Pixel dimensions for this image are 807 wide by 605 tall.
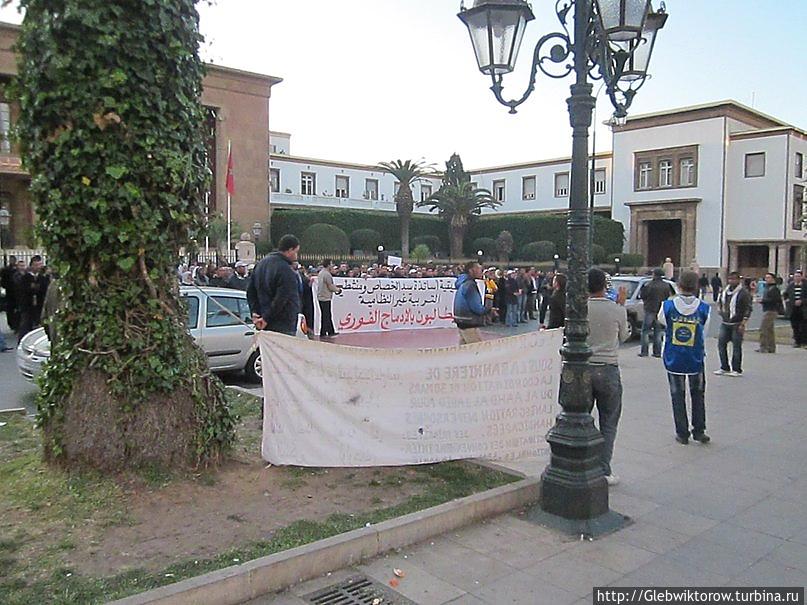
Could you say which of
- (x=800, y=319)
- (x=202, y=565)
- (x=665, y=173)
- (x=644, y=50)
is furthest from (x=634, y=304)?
(x=665, y=173)

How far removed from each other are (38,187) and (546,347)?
4291mm

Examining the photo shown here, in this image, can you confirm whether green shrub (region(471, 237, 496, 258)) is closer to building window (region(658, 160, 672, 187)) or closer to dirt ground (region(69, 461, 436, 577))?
building window (region(658, 160, 672, 187))

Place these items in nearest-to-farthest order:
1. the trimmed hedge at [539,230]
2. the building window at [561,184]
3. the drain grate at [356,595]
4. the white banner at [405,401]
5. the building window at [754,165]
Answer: the drain grate at [356,595]
the white banner at [405,401]
the building window at [754,165]
the trimmed hedge at [539,230]
the building window at [561,184]

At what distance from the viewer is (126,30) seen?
4.98m

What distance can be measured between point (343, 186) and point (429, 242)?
36.7ft

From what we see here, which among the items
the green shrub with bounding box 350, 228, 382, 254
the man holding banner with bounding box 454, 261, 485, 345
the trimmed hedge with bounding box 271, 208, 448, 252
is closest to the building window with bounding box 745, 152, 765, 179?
the trimmed hedge with bounding box 271, 208, 448, 252

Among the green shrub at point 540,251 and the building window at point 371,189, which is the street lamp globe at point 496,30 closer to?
the green shrub at point 540,251

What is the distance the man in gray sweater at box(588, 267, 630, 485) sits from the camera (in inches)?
229

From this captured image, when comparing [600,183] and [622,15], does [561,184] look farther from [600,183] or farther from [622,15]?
[622,15]

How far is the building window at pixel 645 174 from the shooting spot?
51.6m

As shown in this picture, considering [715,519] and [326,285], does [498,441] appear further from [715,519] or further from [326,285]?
[326,285]

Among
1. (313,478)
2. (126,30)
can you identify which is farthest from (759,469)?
(126,30)

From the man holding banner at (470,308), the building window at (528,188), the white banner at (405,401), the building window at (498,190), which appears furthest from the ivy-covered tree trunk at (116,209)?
the building window at (498,190)

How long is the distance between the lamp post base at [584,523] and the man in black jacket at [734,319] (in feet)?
25.5
